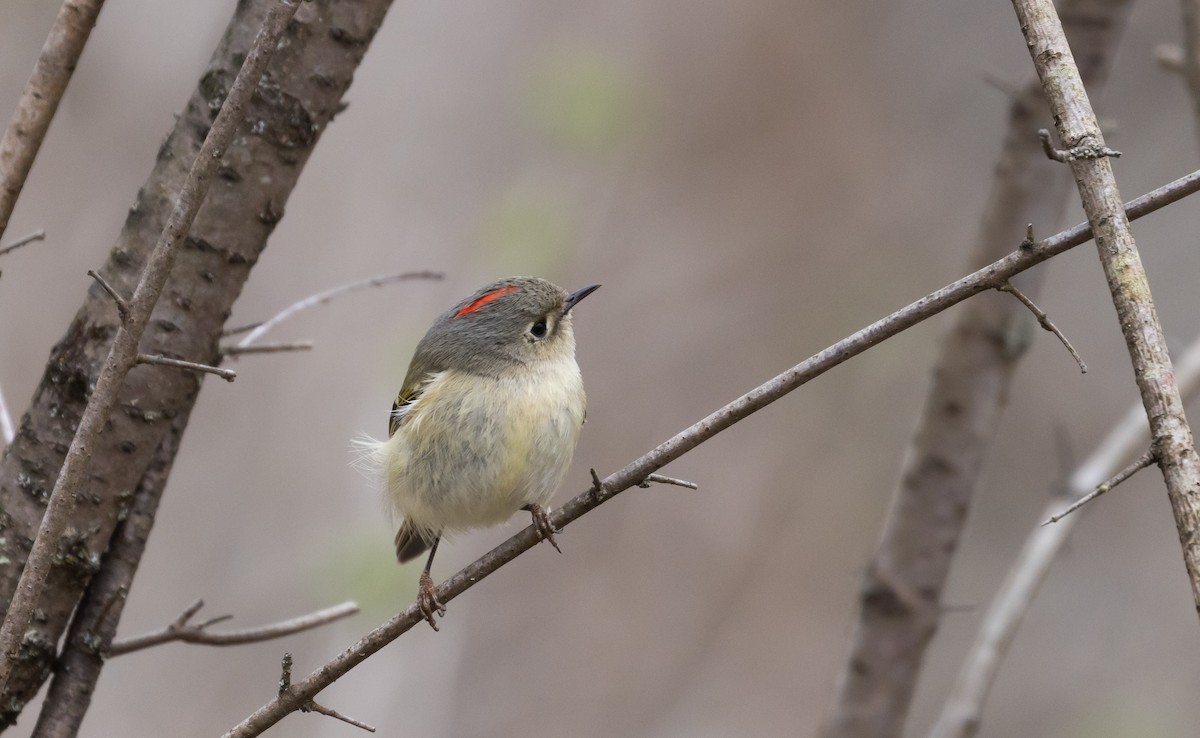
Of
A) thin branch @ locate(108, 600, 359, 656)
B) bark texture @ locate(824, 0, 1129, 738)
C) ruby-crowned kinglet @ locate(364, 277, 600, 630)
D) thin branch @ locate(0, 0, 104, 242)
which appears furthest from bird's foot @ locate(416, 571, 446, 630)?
bark texture @ locate(824, 0, 1129, 738)

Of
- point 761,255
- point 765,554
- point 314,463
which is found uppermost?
point 761,255

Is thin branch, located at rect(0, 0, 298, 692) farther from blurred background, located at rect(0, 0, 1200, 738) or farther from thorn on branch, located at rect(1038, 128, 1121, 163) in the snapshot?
blurred background, located at rect(0, 0, 1200, 738)

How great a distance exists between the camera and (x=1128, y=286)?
1427 mm

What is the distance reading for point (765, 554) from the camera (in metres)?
8.78

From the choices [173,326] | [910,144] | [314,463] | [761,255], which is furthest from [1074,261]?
[173,326]

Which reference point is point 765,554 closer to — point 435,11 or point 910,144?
point 910,144

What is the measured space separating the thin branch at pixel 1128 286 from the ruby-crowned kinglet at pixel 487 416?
144 cm

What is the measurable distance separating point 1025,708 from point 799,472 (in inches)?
93.0

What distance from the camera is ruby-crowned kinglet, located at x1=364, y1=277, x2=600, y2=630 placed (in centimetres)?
281

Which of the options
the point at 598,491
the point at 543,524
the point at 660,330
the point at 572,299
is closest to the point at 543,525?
the point at 543,524

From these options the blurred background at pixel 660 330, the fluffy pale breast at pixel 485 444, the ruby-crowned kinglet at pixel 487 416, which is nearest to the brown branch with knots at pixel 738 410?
the ruby-crowned kinglet at pixel 487 416

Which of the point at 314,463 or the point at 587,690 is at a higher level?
the point at 314,463

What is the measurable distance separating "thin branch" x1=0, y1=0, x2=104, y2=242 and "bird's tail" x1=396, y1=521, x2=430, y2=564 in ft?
5.33

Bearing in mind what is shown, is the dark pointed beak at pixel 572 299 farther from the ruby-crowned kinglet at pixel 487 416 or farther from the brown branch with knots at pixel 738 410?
the brown branch with knots at pixel 738 410
